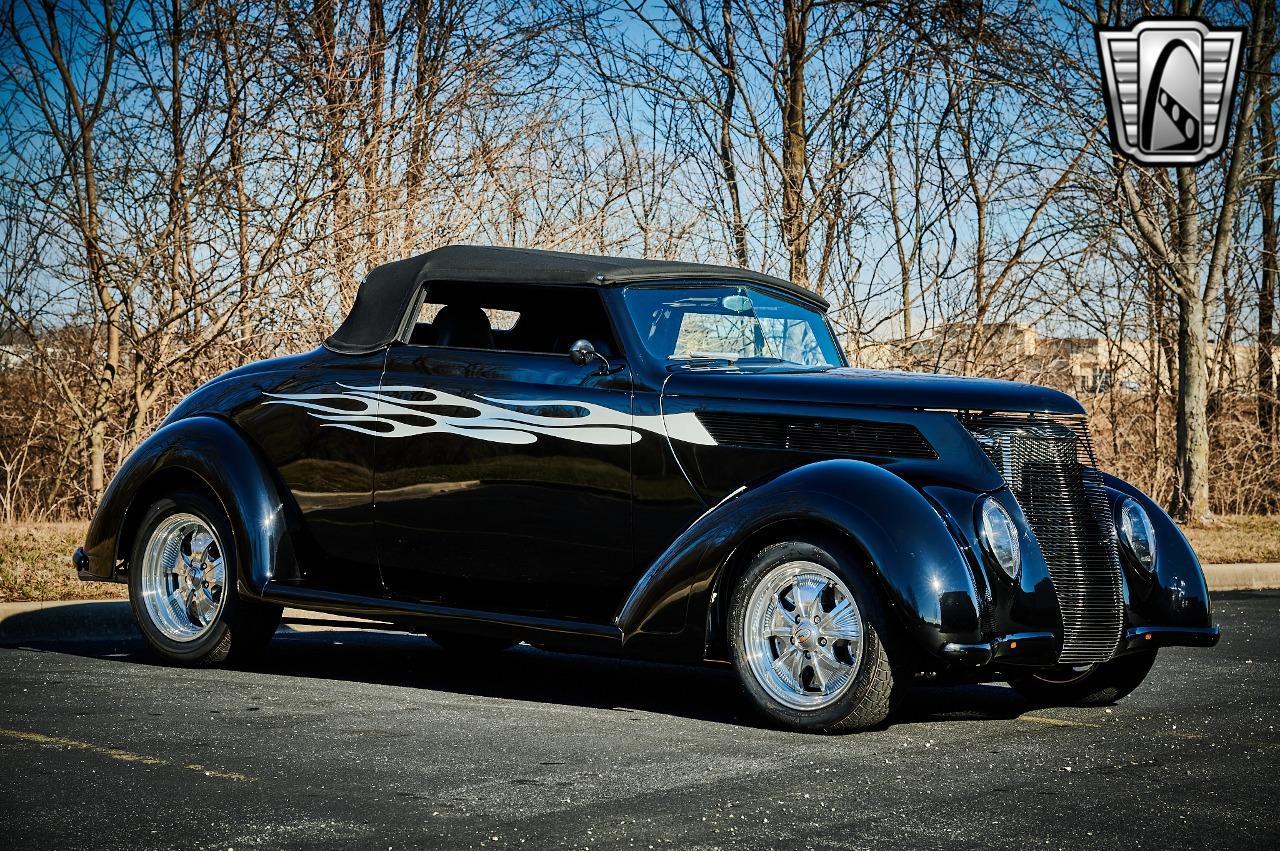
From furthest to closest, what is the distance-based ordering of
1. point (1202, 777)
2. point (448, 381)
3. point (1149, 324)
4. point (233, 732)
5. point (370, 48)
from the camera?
1. point (1149, 324)
2. point (370, 48)
3. point (448, 381)
4. point (233, 732)
5. point (1202, 777)

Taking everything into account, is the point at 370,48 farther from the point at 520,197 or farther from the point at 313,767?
the point at 313,767

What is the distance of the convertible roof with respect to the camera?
6.93 meters

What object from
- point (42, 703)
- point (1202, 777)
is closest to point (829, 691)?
point (1202, 777)

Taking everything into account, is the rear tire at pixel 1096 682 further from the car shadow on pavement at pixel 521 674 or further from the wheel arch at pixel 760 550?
the wheel arch at pixel 760 550

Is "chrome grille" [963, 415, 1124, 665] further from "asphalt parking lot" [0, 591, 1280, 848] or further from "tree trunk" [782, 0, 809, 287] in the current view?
"tree trunk" [782, 0, 809, 287]

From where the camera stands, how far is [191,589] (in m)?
7.73

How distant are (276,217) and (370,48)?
2.30 metres

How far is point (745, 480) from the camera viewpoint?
20.3 ft

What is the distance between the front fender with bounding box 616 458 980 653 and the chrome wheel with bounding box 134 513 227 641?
2.48m

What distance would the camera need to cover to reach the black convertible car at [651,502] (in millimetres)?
5723

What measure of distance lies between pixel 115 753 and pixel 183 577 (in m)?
2.59

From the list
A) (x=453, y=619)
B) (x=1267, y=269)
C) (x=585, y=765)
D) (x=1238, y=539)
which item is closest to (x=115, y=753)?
(x=585, y=765)

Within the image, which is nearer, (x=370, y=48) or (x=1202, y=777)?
(x=1202, y=777)

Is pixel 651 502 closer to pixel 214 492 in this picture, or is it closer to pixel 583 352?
pixel 583 352
